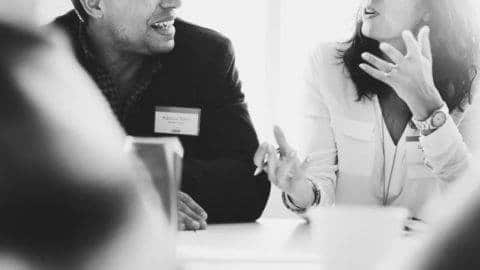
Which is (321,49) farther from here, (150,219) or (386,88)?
(150,219)

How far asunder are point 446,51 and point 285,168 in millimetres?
821

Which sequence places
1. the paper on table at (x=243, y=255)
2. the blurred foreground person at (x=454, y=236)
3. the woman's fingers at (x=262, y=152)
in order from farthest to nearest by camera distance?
the woman's fingers at (x=262, y=152) < the paper on table at (x=243, y=255) < the blurred foreground person at (x=454, y=236)

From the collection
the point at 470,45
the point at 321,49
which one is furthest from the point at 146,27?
the point at 470,45

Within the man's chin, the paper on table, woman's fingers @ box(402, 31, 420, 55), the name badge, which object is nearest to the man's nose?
the man's chin

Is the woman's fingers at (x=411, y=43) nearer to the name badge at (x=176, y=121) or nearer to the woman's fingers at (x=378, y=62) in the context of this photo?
the woman's fingers at (x=378, y=62)

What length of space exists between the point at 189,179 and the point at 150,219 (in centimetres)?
154

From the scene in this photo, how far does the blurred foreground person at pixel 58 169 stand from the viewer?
0.86 ft

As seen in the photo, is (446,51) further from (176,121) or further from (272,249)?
(272,249)

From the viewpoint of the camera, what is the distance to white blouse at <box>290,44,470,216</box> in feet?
6.05

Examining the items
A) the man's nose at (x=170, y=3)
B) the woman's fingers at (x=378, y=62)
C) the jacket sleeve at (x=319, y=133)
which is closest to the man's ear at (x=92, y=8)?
the man's nose at (x=170, y=3)

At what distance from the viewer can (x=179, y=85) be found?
7.08 ft

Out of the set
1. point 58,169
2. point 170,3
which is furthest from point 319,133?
point 58,169

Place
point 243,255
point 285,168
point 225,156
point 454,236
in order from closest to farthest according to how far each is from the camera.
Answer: point 454,236 → point 243,255 → point 285,168 → point 225,156

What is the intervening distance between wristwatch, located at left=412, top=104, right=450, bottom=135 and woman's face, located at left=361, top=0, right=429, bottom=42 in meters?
0.36
